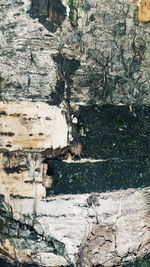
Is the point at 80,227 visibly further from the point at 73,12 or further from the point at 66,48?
the point at 73,12

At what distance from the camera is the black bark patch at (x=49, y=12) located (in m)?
1.68

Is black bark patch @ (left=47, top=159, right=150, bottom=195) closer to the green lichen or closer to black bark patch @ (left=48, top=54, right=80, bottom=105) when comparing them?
black bark patch @ (left=48, top=54, right=80, bottom=105)

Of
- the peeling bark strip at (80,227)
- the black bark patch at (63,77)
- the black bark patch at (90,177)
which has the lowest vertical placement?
the peeling bark strip at (80,227)

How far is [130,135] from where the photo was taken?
5.93ft

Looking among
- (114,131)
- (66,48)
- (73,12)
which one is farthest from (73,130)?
(73,12)

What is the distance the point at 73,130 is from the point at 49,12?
0.46 metres

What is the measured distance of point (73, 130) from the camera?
175 centimetres

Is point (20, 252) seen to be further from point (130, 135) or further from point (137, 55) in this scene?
point (137, 55)

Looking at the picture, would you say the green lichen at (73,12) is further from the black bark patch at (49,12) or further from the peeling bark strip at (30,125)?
the peeling bark strip at (30,125)

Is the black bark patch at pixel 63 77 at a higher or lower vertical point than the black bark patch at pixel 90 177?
higher

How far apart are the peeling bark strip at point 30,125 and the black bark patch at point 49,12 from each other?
30cm

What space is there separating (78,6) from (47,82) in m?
0.31

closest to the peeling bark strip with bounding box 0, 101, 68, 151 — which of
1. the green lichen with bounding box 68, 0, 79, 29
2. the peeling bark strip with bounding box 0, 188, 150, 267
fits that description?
the peeling bark strip with bounding box 0, 188, 150, 267

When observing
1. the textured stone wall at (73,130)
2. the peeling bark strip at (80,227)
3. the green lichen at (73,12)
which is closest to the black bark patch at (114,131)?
the textured stone wall at (73,130)
